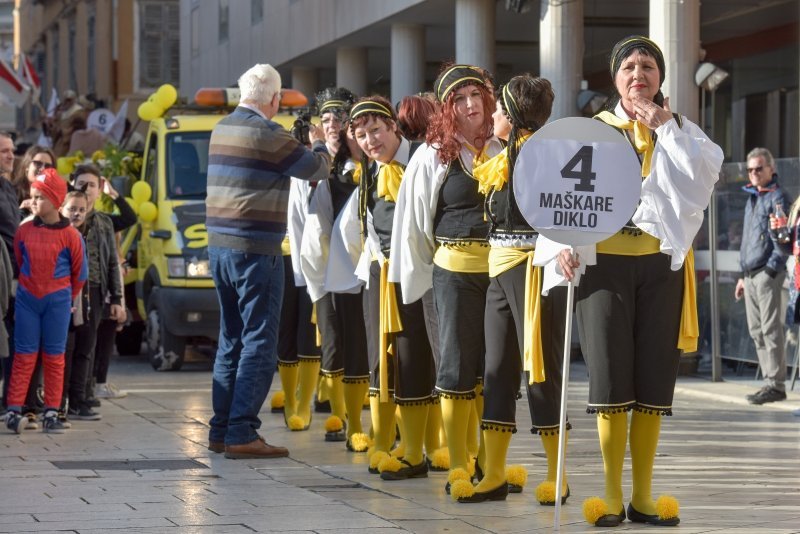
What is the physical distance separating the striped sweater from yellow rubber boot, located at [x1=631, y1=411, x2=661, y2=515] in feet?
10.1

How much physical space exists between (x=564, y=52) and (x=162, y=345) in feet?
17.0

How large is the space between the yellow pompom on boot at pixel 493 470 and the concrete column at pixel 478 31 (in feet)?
41.3

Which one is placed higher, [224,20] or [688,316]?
[224,20]

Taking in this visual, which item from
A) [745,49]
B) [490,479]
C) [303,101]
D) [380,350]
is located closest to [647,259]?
[490,479]

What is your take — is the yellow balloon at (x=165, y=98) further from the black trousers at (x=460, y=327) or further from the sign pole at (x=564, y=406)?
the sign pole at (x=564, y=406)

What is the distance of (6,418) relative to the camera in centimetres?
1138

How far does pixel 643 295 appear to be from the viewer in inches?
292

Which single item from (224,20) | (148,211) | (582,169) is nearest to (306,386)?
(582,169)

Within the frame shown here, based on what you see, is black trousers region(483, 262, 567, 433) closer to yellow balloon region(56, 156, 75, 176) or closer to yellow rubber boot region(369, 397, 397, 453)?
yellow rubber boot region(369, 397, 397, 453)

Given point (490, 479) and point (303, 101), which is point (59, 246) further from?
point (303, 101)

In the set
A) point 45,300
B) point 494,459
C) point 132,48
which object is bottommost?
point 494,459

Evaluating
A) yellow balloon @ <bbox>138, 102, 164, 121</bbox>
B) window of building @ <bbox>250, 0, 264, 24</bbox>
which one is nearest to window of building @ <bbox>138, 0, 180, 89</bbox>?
window of building @ <bbox>250, 0, 264, 24</bbox>

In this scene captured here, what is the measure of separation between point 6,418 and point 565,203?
5.51 metres

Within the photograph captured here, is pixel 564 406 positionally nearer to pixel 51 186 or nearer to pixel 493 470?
pixel 493 470
